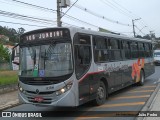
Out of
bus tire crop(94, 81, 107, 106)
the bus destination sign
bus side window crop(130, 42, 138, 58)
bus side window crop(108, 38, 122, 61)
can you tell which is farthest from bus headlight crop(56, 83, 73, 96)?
bus side window crop(130, 42, 138, 58)

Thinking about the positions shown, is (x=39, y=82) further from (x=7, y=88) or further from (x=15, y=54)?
(x=7, y=88)

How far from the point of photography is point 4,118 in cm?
1042

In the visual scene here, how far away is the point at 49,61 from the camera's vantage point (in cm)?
990

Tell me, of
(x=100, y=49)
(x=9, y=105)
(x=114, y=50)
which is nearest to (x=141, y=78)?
(x=114, y=50)

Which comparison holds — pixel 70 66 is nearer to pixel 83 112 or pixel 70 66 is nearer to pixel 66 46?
pixel 66 46

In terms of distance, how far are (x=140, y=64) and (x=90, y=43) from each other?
7610 millimetres

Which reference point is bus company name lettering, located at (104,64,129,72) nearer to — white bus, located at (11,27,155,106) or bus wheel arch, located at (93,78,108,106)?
white bus, located at (11,27,155,106)

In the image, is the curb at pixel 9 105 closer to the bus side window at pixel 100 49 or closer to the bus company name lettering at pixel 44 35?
the bus company name lettering at pixel 44 35

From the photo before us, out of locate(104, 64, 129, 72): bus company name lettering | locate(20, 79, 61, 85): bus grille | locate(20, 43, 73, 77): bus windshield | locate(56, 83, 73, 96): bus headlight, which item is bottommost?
locate(56, 83, 73, 96): bus headlight

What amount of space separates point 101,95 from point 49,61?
2.91 m

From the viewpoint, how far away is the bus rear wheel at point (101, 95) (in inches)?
453

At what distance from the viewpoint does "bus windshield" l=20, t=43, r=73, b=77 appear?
9.76 meters

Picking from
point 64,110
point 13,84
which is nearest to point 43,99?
point 64,110

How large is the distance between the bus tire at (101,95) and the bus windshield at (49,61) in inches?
88.7
